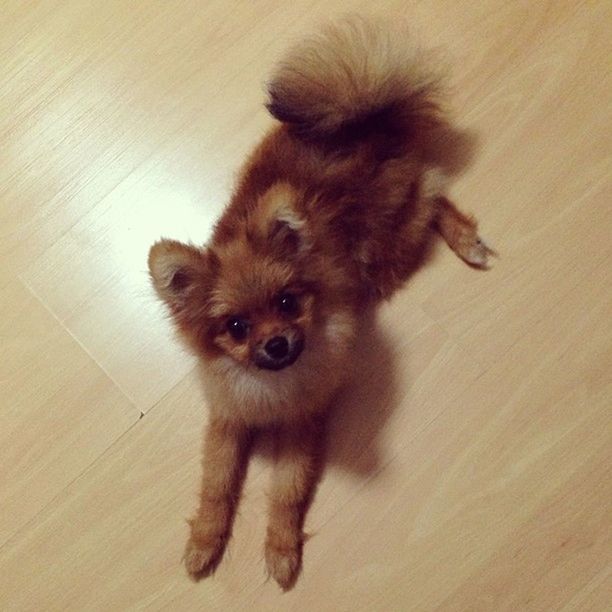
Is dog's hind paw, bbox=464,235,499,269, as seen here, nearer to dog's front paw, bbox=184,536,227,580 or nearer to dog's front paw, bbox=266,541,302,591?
dog's front paw, bbox=266,541,302,591

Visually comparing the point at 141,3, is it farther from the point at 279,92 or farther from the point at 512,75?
the point at 512,75

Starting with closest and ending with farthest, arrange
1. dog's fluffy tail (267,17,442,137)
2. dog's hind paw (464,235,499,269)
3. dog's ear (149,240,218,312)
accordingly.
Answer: dog's ear (149,240,218,312), dog's fluffy tail (267,17,442,137), dog's hind paw (464,235,499,269)

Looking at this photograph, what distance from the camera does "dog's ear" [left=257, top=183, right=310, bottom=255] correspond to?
1543 millimetres

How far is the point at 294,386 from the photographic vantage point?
177 cm

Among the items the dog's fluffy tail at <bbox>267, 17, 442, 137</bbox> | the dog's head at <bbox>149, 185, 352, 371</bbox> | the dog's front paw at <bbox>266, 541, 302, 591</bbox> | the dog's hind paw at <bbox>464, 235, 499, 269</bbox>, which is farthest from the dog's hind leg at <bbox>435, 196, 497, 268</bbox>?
the dog's front paw at <bbox>266, 541, 302, 591</bbox>

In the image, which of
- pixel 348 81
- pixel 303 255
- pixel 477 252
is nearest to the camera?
pixel 303 255

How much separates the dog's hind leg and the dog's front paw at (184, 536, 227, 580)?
40.4 inches

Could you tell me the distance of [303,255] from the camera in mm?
1630

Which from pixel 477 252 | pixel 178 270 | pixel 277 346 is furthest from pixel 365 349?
pixel 178 270

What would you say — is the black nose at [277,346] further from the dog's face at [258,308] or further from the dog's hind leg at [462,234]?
the dog's hind leg at [462,234]

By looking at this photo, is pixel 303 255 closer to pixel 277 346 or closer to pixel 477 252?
pixel 277 346

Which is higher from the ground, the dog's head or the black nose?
the dog's head

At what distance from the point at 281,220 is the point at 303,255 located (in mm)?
111

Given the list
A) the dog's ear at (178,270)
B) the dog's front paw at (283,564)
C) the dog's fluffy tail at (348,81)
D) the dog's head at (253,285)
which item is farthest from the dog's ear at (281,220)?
the dog's front paw at (283,564)
